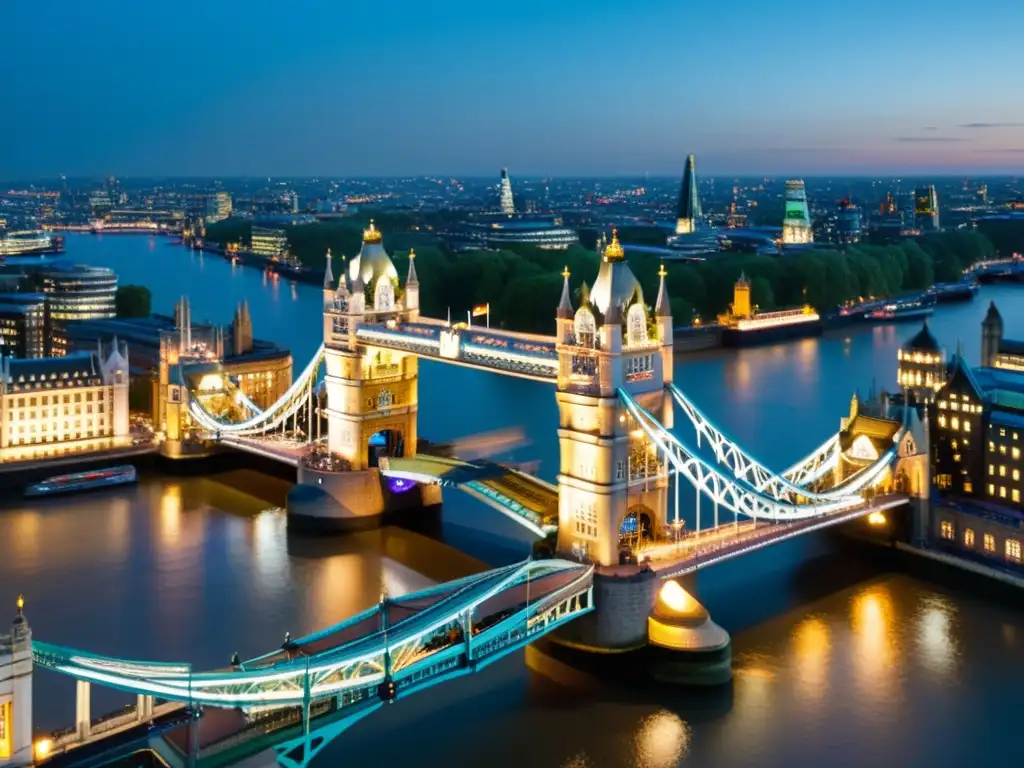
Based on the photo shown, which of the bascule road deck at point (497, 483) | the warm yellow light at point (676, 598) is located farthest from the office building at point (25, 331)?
the warm yellow light at point (676, 598)

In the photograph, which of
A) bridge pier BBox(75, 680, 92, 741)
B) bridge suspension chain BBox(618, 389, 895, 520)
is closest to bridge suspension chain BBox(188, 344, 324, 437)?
bridge suspension chain BBox(618, 389, 895, 520)

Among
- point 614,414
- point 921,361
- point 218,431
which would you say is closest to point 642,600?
point 614,414

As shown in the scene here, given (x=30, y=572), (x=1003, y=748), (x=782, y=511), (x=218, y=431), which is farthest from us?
(x=218, y=431)

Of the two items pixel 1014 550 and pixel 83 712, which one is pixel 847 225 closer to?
pixel 1014 550

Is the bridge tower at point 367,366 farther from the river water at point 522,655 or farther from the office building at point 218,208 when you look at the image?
the office building at point 218,208

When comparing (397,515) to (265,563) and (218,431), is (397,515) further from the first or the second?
(218,431)

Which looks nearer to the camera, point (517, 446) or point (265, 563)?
point (265, 563)
